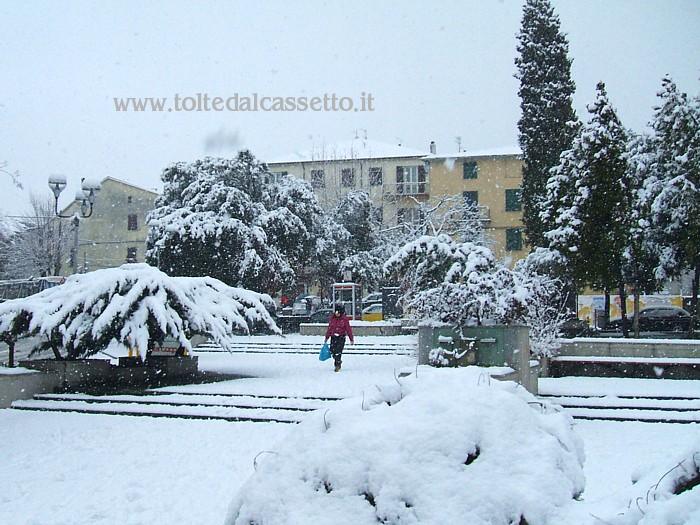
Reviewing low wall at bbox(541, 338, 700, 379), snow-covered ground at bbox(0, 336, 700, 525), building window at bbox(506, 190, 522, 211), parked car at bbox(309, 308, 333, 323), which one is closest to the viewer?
snow-covered ground at bbox(0, 336, 700, 525)

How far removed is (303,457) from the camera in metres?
3.06

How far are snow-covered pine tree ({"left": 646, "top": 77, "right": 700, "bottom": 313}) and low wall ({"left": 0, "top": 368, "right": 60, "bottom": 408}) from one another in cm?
1973

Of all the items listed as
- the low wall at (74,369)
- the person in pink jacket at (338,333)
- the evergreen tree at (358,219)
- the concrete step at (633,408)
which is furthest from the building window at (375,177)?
the concrete step at (633,408)

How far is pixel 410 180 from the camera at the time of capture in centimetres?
5247

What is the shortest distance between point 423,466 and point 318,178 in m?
45.3

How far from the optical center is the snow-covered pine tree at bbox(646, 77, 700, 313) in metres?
24.0

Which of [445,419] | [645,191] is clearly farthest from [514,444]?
[645,191]

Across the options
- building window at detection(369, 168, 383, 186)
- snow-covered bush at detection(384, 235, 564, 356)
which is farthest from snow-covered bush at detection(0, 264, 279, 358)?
building window at detection(369, 168, 383, 186)

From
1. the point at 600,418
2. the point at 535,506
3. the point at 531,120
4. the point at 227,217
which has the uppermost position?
the point at 531,120

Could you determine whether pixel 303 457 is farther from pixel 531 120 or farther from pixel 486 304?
pixel 531 120

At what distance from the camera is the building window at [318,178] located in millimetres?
46906

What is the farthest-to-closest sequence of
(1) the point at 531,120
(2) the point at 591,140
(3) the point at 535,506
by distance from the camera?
(1) the point at 531,120, (2) the point at 591,140, (3) the point at 535,506

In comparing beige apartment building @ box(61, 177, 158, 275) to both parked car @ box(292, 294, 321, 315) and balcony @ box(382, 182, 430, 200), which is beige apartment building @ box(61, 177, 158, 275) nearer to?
parked car @ box(292, 294, 321, 315)

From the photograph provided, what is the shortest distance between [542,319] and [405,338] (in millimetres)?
9945
